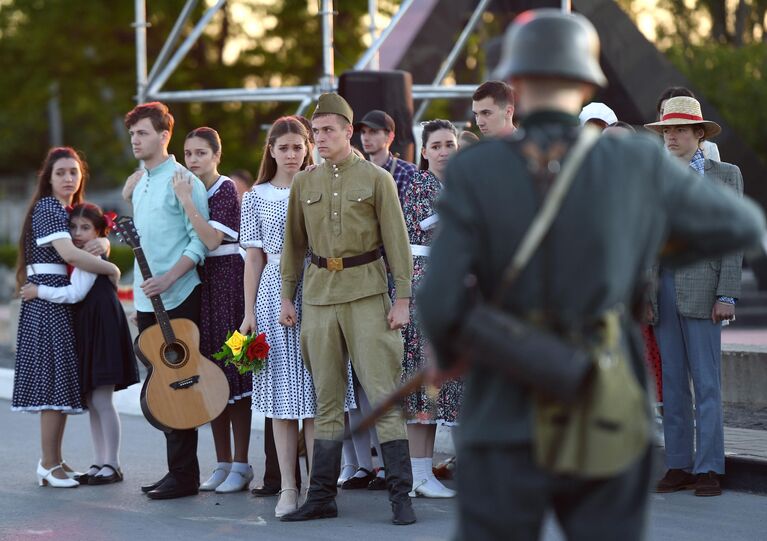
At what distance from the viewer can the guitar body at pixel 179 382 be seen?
774cm

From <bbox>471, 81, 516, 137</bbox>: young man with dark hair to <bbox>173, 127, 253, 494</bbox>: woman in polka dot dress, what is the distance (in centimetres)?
155

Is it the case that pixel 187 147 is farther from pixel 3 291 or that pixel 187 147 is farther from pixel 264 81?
pixel 3 291

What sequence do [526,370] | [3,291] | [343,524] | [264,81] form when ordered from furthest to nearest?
[3,291] → [264,81] → [343,524] → [526,370]

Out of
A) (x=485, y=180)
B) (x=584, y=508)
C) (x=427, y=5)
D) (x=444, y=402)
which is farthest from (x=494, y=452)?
(x=427, y=5)

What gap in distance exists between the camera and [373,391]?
7.07 m

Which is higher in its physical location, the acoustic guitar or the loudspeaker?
the loudspeaker

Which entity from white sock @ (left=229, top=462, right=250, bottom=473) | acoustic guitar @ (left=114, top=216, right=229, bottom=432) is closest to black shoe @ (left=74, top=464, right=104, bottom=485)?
acoustic guitar @ (left=114, top=216, right=229, bottom=432)

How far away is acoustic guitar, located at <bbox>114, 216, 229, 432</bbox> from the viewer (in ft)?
25.4

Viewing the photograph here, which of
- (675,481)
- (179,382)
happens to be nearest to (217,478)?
(179,382)

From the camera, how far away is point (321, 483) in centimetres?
705

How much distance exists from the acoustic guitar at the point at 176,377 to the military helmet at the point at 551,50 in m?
4.63

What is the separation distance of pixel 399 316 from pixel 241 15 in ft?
76.6

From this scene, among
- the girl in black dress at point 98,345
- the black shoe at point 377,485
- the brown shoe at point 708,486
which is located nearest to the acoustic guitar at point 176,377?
the girl in black dress at point 98,345

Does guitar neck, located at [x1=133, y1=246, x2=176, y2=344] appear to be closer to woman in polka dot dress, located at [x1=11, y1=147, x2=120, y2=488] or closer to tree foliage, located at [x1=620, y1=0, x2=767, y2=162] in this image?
woman in polka dot dress, located at [x1=11, y1=147, x2=120, y2=488]
